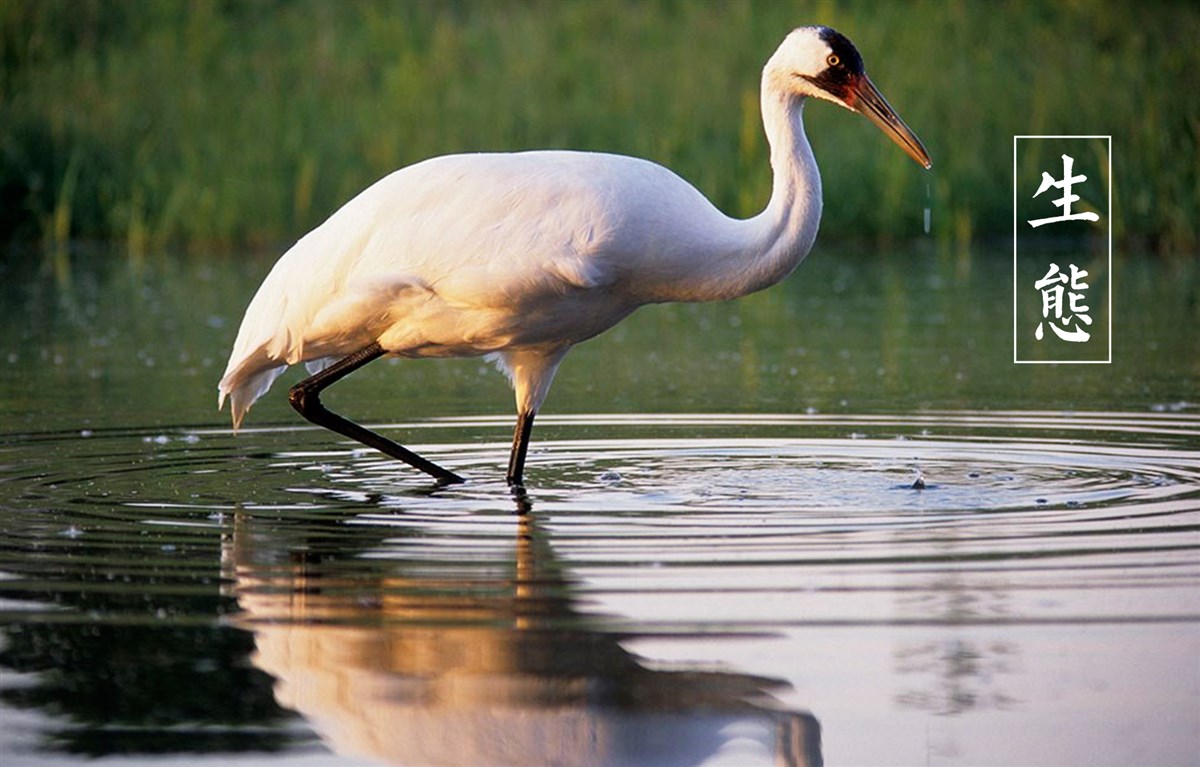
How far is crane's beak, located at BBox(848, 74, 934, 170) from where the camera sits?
8898mm

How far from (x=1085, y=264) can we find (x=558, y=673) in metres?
15.6

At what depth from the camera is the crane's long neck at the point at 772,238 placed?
844 centimetres

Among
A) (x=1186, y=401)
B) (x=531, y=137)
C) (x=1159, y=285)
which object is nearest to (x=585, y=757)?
(x=1186, y=401)

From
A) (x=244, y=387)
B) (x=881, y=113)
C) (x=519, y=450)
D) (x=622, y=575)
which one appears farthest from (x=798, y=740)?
(x=244, y=387)

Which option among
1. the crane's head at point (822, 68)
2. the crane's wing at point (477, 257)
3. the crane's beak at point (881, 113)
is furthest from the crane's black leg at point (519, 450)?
the crane's beak at point (881, 113)

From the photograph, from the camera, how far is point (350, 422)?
9.79 m

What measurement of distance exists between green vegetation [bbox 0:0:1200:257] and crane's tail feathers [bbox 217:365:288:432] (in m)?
11.7

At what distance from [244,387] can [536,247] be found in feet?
6.27

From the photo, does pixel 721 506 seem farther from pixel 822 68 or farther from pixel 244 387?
pixel 244 387

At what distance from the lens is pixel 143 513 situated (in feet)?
26.0

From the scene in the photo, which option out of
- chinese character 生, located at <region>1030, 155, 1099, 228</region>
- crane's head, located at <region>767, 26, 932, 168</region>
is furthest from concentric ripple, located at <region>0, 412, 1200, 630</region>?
chinese character 生, located at <region>1030, 155, 1099, 228</region>

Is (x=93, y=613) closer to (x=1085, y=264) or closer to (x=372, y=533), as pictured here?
(x=372, y=533)

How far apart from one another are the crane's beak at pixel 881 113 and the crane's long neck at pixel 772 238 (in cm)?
38

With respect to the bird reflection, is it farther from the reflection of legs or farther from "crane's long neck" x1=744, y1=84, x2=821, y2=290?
"crane's long neck" x1=744, y1=84, x2=821, y2=290
